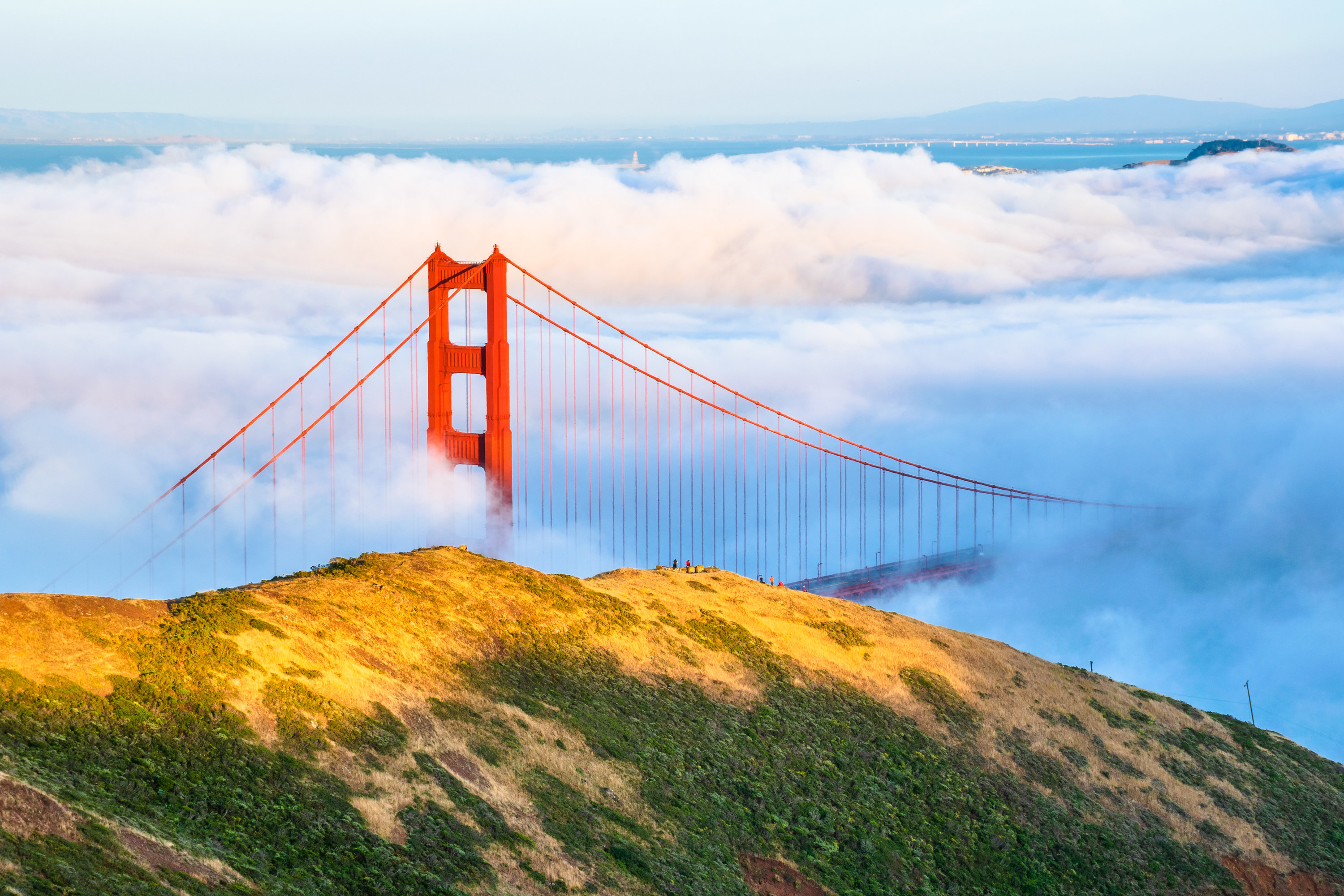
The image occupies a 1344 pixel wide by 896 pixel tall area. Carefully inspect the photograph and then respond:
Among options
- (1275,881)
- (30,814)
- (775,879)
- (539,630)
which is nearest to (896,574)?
(1275,881)

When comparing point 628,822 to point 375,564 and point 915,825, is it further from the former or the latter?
point 375,564

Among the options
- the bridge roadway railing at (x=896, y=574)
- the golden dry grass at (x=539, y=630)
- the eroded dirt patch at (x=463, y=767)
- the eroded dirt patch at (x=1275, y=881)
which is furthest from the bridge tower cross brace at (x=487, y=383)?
the bridge roadway railing at (x=896, y=574)

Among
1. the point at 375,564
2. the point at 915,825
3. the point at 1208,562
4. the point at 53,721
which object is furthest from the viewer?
the point at 1208,562

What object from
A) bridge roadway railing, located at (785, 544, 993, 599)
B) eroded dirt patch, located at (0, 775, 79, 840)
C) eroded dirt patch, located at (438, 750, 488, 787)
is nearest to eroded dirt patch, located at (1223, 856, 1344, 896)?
eroded dirt patch, located at (438, 750, 488, 787)

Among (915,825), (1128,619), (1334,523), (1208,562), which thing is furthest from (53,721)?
(1334,523)

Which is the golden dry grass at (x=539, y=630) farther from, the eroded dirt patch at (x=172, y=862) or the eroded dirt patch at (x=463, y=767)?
the eroded dirt patch at (x=172, y=862)

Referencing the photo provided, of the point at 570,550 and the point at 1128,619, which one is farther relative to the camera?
the point at 570,550

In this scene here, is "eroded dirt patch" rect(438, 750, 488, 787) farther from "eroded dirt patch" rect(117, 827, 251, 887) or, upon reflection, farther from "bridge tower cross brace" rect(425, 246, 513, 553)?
"bridge tower cross brace" rect(425, 246, 513, 553)
